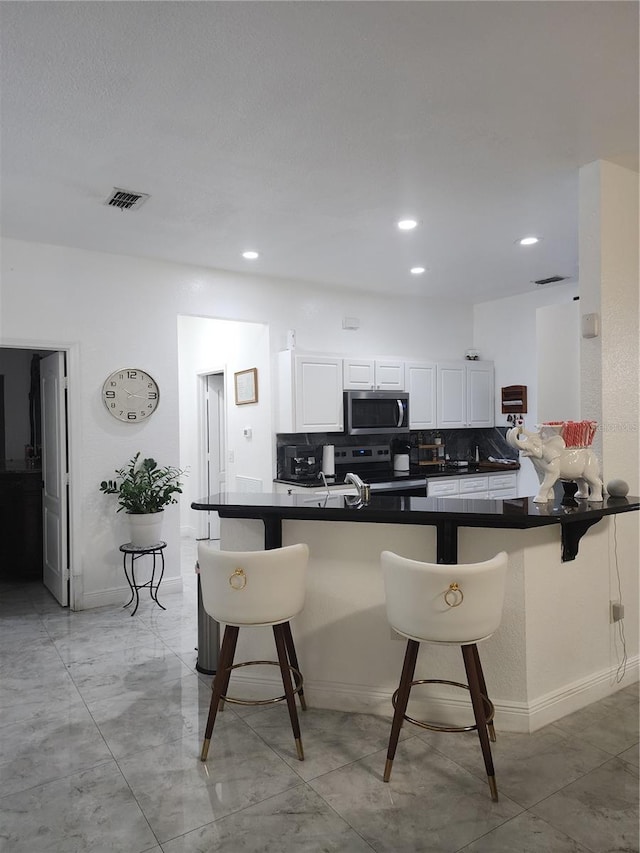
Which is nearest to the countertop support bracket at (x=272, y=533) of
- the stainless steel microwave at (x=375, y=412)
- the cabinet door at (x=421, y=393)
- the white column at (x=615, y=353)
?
the white column at (x=615, y=353)

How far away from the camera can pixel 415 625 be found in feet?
7.28

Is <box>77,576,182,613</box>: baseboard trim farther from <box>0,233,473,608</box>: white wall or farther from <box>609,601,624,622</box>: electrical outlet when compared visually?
<box>609,601,624,622</box>: electrical outlet

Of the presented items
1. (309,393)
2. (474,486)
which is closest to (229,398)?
(309,393)

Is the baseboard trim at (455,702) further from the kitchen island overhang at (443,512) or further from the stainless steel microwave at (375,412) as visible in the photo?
the stainless steel microwave at (375,412)

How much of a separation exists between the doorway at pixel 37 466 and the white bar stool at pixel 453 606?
3.19 metres

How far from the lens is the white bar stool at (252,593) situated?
238cm

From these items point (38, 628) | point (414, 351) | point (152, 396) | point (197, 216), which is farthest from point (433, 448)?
point (38, 628)

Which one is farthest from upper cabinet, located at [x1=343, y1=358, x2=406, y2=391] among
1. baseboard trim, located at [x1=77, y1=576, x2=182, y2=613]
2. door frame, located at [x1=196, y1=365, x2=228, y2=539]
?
baseboard trim, located at [x1=77, y1=576, x2=182, y2=613]

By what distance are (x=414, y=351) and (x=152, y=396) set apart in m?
3.04

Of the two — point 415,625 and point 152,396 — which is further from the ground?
point 152,396

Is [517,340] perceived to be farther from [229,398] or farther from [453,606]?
[453,606]

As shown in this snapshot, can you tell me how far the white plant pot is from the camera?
4.44 m

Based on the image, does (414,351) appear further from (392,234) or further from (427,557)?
(427,557)

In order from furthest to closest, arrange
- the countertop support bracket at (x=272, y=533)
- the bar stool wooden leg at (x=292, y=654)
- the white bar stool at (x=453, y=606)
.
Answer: the countertop support bracket at (x=272, y=533) < the bar stool wooden leg at (x=292, y=654) < the white bar stool at (x=453, y=606)
